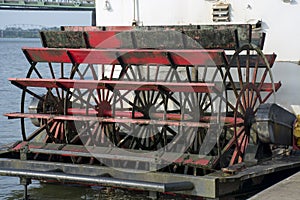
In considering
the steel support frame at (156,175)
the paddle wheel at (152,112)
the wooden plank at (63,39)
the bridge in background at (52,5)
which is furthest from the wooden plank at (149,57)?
the bridge in background at (52,5)

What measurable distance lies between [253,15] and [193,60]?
96.7 inches

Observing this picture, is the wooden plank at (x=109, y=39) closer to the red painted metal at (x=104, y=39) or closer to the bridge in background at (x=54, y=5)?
the red painted metal at (x=104, y=39)

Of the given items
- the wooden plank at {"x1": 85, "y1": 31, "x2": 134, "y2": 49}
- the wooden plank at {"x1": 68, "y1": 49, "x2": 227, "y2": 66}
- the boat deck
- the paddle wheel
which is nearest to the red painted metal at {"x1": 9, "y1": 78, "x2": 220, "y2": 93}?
the paddle wheel

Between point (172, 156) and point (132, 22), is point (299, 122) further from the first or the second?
point (132, 22)

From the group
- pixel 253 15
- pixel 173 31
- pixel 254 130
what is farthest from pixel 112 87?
pixel 253 15

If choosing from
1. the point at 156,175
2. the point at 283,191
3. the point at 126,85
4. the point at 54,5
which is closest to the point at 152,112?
the point at 126,85

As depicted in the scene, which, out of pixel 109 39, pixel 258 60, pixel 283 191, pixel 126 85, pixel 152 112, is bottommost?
pixel 283 191

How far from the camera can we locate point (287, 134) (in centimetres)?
781

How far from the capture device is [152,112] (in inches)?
341

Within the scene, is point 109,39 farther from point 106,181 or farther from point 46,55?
point 106,181

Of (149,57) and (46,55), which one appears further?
(46,55)

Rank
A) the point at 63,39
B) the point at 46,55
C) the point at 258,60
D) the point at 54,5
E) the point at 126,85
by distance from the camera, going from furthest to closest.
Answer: the point at 54,5 → the point at 63,39 → the point at 46,55 → the point at 258,60 → the point at 126,85

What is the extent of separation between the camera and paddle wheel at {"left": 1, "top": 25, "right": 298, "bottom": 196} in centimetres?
741

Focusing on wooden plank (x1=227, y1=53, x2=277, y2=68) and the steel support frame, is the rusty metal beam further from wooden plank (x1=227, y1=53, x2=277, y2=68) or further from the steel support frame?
wooden plank (x1=227, y1=53, x2=277, y2=68)
